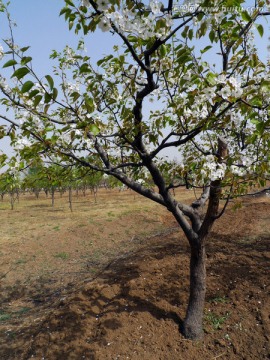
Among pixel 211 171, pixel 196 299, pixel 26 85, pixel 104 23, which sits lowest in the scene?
pixel 196 299

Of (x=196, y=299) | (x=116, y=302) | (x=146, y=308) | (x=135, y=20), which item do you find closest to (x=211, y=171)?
(x=135, y=20)

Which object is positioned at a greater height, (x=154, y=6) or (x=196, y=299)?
(x=154, y=6)

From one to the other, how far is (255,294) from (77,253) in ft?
27.9

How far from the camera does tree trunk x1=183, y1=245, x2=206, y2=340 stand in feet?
15.9

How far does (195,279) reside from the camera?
503cm

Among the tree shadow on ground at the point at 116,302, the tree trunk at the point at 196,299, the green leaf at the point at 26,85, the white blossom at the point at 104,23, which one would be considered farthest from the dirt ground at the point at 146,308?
the white blossom at the point at 104,23

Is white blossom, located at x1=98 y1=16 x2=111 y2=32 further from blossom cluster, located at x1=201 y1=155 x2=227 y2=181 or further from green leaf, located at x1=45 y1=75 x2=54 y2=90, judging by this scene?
blossom cluster, located at x1=201 y1=155 x2=227 y2=181

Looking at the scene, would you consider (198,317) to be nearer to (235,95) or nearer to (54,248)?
(235,95)

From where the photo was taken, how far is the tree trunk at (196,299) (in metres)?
4.86

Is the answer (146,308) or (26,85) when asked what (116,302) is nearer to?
(146,308)

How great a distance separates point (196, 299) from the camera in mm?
4977

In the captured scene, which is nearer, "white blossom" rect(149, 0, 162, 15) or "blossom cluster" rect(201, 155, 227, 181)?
"white blossom" rect(149, 0, 162, 15)

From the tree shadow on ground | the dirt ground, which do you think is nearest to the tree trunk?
the dirt ground

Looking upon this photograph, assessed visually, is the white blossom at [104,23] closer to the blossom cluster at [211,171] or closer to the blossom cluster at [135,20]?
the blossom cluster at [135,20]
